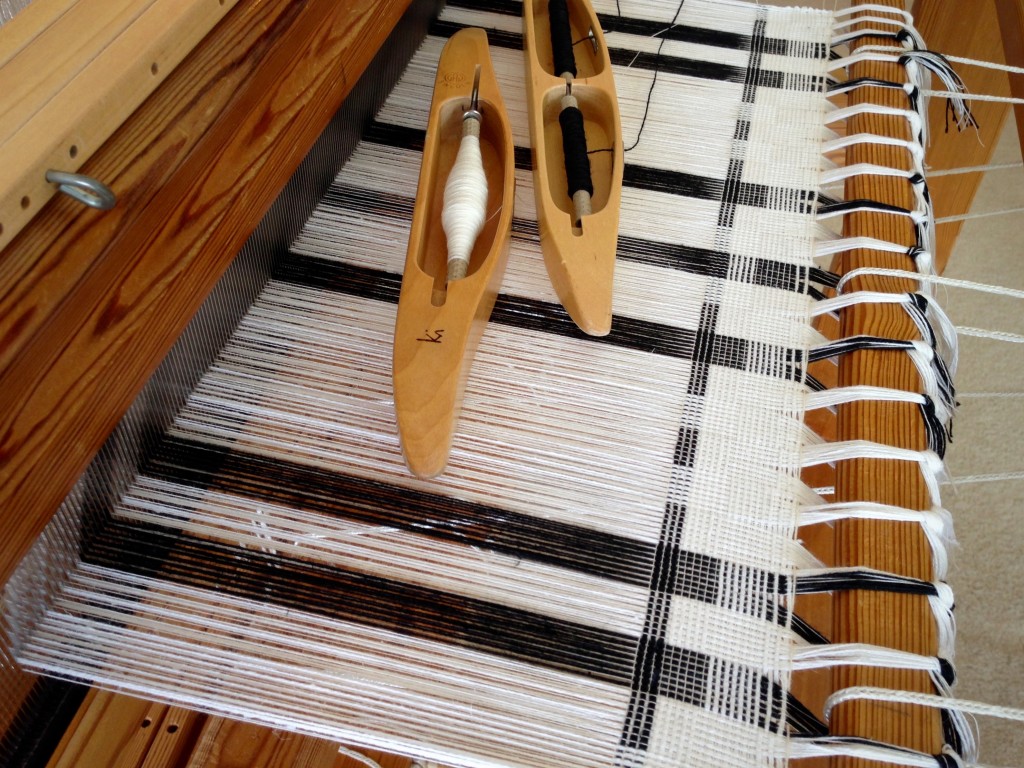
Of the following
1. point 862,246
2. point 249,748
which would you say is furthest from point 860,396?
point 249,748

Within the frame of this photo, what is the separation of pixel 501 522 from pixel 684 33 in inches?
29.3

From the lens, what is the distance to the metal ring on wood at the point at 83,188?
53 cm

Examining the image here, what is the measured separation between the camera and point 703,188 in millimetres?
948

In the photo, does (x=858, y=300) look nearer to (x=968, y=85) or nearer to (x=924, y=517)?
(x=924, y=517)

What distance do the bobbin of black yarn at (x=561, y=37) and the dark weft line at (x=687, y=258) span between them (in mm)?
189

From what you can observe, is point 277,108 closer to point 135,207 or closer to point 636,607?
point 135,207

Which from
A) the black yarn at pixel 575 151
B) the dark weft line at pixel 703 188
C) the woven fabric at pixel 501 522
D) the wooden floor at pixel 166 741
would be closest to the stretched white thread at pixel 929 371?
the woven fabric at pixel 501 522

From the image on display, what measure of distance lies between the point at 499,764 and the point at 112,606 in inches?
12.3

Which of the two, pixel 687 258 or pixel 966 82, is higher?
pixel 966 82

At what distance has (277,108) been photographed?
728 mm

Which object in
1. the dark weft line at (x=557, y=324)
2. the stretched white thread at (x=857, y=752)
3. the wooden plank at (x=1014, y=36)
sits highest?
the wooden plank at (x=1014, y=36)

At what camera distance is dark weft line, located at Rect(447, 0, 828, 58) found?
1111 mm

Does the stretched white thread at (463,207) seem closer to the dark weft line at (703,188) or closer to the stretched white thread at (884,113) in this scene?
the dark weft line at (703,188)

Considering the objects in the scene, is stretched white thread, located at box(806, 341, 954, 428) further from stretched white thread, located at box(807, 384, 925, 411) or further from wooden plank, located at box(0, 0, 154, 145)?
wooden plank, located at box(0, 0, 154, 145)
